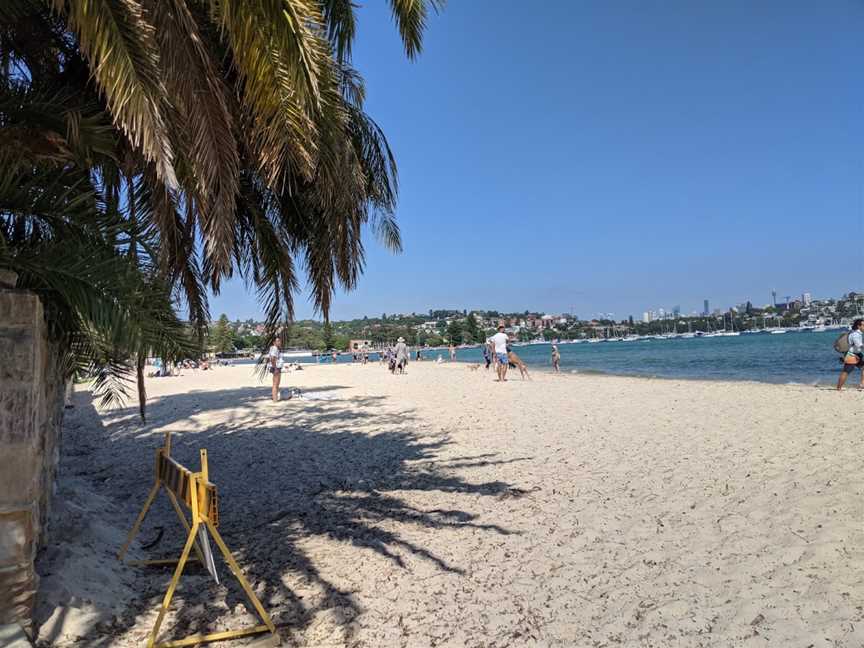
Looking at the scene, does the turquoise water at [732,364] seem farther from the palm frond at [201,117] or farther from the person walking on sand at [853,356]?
the palm frond at [201,117]

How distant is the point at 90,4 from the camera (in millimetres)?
2781

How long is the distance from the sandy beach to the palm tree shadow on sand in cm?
3

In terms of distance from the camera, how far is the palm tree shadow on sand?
3.50 meters

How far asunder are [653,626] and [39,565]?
11.7ft

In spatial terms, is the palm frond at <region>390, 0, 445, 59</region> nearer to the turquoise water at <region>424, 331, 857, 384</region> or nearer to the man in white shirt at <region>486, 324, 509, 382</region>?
the man in white shirt at <region>486, 324, 509, 382</region>

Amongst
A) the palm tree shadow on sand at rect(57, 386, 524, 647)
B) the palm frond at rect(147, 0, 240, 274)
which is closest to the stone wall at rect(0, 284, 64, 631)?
the palm tree shadow on sand at rect(57, 386, 524, 647)

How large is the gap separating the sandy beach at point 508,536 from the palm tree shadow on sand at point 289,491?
26 mm

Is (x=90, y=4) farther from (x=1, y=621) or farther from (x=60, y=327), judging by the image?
(x=1, y=621)

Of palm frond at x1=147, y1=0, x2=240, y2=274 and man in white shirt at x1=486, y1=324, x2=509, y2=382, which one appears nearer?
palm frond at x1=147, y1=0, x2=240, y2=274

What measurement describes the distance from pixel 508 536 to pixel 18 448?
10.7ft

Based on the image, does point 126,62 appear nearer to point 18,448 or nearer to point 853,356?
point 18,448

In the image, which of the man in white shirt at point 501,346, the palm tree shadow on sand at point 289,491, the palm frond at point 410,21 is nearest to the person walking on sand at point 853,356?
the man in white shirt at point 501,346

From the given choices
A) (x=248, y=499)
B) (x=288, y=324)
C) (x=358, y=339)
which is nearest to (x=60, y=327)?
(x=288, y=324)

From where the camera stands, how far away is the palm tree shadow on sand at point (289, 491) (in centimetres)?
350
